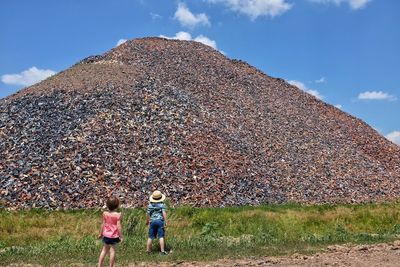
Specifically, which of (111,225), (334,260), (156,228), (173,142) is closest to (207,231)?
(156,228)

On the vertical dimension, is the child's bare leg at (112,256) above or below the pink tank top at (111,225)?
below

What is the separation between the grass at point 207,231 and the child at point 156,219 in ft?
1.55

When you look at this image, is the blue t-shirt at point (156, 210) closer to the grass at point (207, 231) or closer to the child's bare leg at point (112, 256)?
the grass at point (207, 231)

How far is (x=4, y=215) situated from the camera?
2033 cm

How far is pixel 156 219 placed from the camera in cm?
1466

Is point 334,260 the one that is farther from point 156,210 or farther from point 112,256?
point 112,256

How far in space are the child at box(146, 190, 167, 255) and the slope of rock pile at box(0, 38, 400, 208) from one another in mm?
→ 7650

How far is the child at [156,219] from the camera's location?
1461 cm

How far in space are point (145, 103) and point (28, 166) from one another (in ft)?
29.6

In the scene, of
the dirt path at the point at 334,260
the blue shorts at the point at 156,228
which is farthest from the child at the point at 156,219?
the dirt path at the point at 334,260

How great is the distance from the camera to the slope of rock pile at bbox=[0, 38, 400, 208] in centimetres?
2369

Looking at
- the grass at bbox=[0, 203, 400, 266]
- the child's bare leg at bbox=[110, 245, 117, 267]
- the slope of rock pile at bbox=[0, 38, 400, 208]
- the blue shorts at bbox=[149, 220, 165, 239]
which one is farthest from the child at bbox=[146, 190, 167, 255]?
the slope of rock pile at bbox=[0, 38, 400, 208]

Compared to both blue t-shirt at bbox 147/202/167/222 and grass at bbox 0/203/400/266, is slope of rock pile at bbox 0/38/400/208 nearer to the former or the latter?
grass at bbox 0/203/400/266

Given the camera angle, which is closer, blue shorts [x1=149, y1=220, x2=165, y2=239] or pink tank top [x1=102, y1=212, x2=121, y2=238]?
pink tank top [x1=102, y1=212, x2=121, y2=238]
